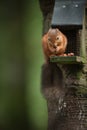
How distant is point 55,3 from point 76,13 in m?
0.19

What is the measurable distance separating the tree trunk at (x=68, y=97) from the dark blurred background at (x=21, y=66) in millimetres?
167

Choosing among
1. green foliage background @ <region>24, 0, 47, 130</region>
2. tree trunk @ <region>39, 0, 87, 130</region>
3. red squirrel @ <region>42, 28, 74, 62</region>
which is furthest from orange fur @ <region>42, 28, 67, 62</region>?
green foliage background @ <region>24, 0, 47, 130</region>

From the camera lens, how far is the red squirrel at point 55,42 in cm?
279

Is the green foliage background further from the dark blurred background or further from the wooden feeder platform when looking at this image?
the wooden feeder platform

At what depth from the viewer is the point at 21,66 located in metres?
3.17

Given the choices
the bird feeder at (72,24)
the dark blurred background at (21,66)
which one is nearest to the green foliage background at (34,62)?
the dark blurred background at (21,66)

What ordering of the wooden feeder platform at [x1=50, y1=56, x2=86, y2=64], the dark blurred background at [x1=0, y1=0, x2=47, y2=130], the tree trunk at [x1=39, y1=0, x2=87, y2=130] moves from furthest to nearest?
1. the dark blurred background at [x1=0, y1=0, x2=47, y2=130]
2. the tree trunk at [x1=39, y1=0, x2=87, y2=130]
3. the wooden feeder platform at [x1=50, y1=56, x2=86, y2=64]

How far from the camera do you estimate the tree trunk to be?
2930 mm

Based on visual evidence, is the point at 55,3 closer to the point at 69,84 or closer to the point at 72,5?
the point at 72,5

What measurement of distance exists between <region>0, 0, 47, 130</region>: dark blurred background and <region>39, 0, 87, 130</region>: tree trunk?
6.6 inches

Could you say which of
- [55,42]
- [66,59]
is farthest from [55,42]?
[66,59]

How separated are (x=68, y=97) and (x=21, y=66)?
453mm

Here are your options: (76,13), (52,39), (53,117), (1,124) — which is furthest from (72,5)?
(1,124)

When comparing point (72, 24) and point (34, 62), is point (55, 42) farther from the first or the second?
point (34, 62)
